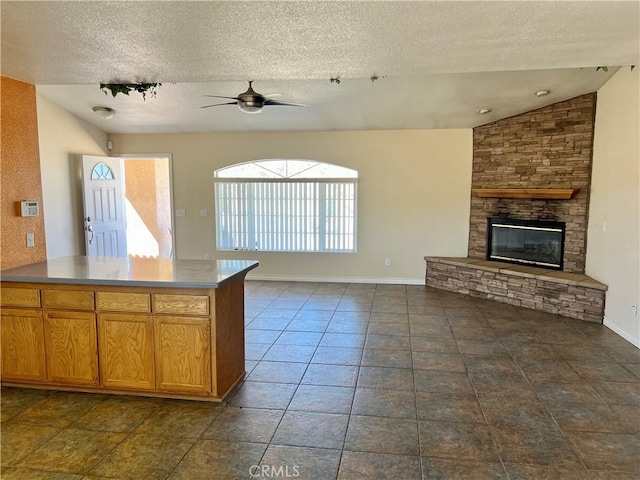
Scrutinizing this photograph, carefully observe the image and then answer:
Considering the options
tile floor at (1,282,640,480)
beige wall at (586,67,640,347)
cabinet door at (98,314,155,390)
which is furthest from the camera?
beige wall at (586,67,640,347)

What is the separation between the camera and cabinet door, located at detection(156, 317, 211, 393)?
2.81 metres

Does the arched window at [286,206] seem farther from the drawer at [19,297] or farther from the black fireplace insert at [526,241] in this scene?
the drawer at [19,297]

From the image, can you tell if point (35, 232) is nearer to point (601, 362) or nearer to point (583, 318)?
point (601, 362)

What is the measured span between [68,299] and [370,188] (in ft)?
15.3

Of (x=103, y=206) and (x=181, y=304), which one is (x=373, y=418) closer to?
(x=181, y=304)

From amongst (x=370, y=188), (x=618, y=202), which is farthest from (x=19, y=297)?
(x=618, y=202)

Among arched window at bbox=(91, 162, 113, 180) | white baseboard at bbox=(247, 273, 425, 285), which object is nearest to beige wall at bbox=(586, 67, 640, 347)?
white baseboard at bbox=(247, 273, 425, 285)

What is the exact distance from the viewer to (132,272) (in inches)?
119

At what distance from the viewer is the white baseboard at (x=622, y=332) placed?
3979 mm

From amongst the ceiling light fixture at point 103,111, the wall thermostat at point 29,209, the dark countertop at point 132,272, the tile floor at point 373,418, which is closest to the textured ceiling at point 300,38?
the wall thermostat at point 29,209

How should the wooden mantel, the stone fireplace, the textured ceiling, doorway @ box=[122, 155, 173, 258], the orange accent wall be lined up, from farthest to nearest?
doorway @ box=[122, 155, 173, 258]
the wooden mantel
the stone fireplace
the orange accent wall
the textured ceiling

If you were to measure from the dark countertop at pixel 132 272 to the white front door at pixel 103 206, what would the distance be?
3188mm

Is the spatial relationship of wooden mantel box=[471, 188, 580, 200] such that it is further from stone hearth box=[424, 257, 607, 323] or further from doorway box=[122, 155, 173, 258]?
doorway box=[122, 155, 173, 258]

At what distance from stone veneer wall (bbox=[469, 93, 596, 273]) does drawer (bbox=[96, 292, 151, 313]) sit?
16.5 ft
